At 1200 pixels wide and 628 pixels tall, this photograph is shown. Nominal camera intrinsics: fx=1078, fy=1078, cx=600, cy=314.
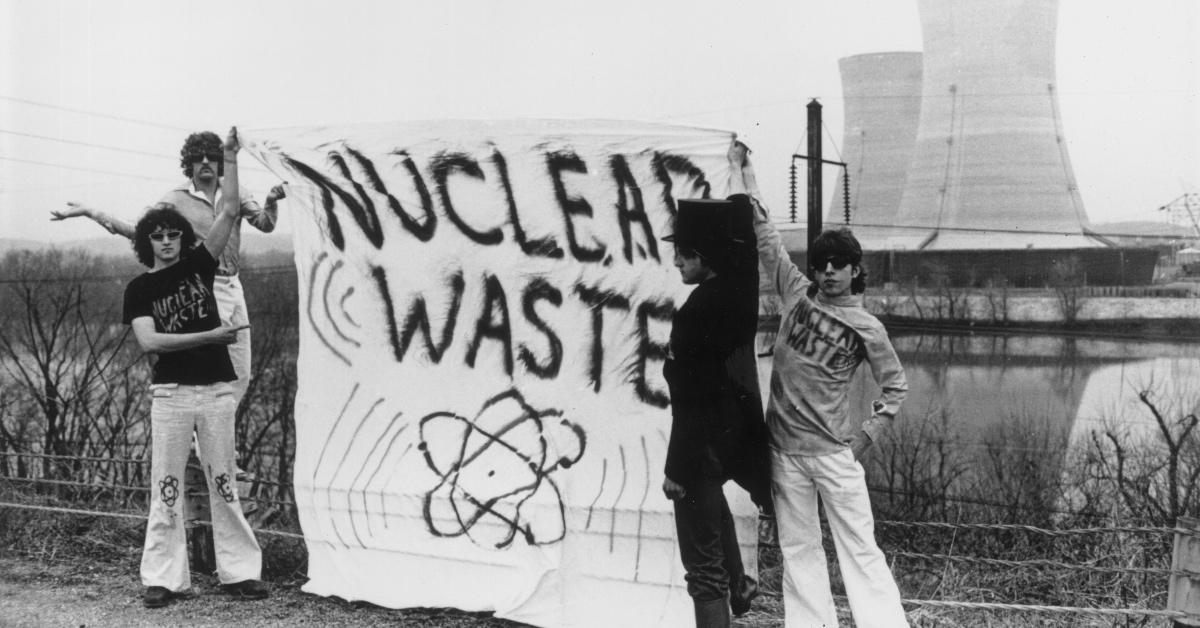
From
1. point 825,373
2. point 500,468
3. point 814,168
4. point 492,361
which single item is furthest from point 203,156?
point 814,168

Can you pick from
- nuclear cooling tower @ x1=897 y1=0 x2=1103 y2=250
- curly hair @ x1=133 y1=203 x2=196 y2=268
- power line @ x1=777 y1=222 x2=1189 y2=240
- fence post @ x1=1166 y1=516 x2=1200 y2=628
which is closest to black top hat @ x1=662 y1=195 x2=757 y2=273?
fence post @ x1=1166 y1=516 x2=1200 y2=628

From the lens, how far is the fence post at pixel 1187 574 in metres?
3.60

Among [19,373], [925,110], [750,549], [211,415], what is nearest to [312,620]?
[211,415]

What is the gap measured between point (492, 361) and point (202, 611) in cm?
150

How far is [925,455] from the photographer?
31141mm

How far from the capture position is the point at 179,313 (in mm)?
4180

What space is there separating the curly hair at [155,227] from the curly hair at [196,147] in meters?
0.39

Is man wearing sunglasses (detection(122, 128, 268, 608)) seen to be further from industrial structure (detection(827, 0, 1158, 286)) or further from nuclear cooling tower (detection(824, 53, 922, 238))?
nuclear cooling tower (detection(824, 53, 922, 238))

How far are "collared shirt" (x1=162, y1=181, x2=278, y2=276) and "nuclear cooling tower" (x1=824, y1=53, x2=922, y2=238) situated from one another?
1708 inches

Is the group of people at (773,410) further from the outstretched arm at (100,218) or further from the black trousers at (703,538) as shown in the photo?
the outstretched arm at (100,218)

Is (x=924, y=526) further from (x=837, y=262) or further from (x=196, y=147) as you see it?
(x=196, y=147)

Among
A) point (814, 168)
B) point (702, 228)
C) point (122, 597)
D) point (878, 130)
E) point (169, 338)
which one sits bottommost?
point (122, 597)

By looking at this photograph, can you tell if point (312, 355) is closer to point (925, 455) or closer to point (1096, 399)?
point (925, 455)

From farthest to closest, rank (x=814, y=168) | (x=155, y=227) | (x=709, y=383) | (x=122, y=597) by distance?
(x=814, y=168)
(x=122, y=597)
(x=155, y=227)
(x=709, y=383)
